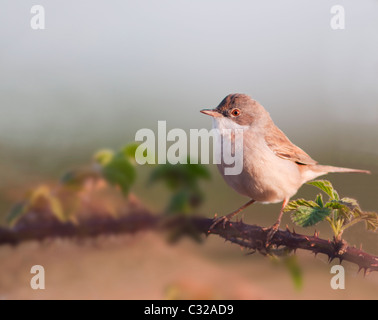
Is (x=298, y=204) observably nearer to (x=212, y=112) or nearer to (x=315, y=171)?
(x=315, y=171)

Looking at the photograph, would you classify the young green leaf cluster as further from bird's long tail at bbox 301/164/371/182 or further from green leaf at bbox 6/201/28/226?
green leaf at bbox 6/201/28/226

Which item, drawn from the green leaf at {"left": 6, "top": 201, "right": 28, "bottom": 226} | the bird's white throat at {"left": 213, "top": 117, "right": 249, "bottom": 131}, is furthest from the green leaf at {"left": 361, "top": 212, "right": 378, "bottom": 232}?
the green leaf at {"left": 6, "top": 201, "right": 28, "bottom": 226}

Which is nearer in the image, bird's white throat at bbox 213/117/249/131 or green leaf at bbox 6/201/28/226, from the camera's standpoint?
green leaf at bbox 6/201/28/226

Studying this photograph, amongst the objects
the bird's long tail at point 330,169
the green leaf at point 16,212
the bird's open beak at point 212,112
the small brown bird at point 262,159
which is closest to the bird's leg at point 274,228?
the small brown bird at point 262,159

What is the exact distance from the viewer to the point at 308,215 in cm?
75

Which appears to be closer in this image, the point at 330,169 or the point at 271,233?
the point at 271,233

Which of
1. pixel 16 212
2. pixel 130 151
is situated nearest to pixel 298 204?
pixel 130 151

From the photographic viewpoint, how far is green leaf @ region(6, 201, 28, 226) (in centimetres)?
72

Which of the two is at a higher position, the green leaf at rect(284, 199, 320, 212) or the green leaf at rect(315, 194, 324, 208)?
the green leaf at rect(315, 194, 324, 208)

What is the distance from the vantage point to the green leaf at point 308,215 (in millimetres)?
738

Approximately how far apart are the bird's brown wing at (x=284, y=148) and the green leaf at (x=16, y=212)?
50 centimetres

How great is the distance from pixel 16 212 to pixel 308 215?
525 millimetres

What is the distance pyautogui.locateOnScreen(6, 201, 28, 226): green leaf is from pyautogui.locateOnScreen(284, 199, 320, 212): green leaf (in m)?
0.50

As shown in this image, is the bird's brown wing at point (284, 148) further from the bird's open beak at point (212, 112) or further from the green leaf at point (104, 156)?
the green leaf at point (104, 156)
